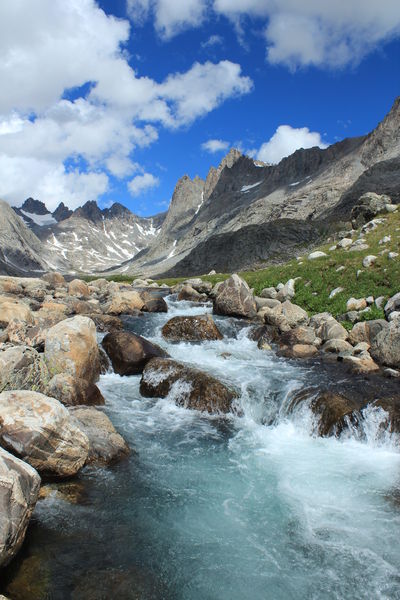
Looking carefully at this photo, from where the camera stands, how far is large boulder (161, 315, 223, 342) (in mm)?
27594

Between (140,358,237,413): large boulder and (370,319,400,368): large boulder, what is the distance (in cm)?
843

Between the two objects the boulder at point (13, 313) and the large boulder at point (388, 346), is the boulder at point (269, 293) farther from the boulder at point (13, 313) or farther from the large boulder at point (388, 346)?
the boulder at point (13, 313)

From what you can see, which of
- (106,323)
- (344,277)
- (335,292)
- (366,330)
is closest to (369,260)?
(344,277)

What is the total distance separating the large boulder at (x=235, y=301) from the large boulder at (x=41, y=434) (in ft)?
72.8

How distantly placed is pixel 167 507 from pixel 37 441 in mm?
3847

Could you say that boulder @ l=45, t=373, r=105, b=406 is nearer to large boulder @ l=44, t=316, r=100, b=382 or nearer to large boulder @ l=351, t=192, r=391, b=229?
large boulder @ l=44, t=316, r=100, b=382

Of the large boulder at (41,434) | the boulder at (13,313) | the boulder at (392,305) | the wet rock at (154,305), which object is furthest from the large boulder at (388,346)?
the wet rock at (154,305)

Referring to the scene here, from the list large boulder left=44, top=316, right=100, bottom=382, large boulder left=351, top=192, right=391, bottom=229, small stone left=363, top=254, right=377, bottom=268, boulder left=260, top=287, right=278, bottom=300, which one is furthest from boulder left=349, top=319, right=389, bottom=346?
large boulder left=351, top=192, right=391, bottom=229

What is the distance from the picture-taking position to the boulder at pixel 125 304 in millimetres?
36625

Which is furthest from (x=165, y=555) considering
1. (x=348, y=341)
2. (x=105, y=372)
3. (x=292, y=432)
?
(x=348, y=341)

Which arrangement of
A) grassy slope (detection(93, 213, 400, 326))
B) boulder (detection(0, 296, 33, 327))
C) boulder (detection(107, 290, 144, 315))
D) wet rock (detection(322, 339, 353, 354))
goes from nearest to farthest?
wet rock (detection(322, 339, 353, 354)), boulder (detection(0, 296, 33, 327)), grassy slope (detection(93, 213, 400, 326)), boulder (detection(107, 290, 144, 315))

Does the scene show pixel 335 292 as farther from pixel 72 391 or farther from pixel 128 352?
pixel 72 391

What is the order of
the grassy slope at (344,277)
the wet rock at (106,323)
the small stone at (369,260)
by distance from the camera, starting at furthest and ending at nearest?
the small stone at (369,260)
the wet rock at (106,323)
the grassy slope at (344,277)

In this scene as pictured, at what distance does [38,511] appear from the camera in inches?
368
